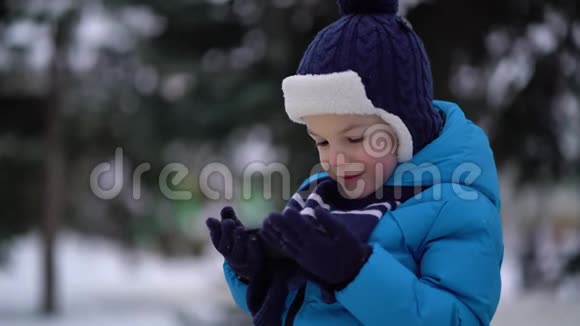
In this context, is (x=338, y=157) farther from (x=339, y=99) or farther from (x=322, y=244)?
(x=322, y=244)

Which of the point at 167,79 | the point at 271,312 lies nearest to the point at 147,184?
the point at 167,79

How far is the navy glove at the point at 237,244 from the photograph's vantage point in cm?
150

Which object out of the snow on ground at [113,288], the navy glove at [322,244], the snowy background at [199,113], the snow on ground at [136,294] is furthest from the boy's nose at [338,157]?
the snow on ground at [113,288]

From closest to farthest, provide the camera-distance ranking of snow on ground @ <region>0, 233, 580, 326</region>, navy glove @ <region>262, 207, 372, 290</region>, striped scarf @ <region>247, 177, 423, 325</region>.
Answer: navy glove @ <region>262, 207, 372, 290</region>
striped scarf @ <region>247, 177, 423, 325</region>
snow on ground @ <region>0, 233, 580, 326</region>

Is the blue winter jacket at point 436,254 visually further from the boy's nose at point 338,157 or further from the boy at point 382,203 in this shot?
the boy's nose at point 338,157

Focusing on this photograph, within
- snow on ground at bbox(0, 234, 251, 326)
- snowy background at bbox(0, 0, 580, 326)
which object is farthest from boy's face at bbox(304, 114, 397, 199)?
snow on ground at bbox(0, 234, 251, 326)

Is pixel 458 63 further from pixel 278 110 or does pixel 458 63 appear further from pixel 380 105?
pixel 380 105

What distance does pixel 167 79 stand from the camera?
809 cm

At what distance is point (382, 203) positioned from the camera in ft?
4.91

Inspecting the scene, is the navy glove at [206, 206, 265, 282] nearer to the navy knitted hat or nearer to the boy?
the boy

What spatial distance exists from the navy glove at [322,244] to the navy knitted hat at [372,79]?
10.3 inches

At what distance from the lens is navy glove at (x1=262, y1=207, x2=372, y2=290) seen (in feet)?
4.26

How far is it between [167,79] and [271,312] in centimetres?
680

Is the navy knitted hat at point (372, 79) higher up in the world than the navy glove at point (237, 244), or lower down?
higher up
